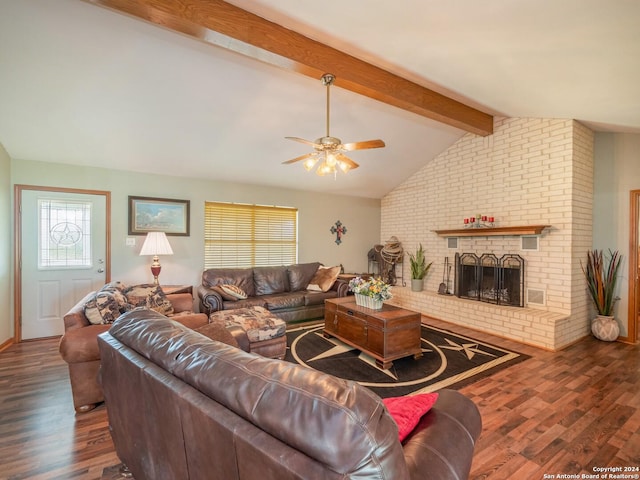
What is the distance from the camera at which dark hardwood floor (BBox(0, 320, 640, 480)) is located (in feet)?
5.67

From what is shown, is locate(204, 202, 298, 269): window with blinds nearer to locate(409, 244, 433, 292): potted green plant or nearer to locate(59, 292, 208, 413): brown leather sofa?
locate(409, 244, 433, 292): potted green plant

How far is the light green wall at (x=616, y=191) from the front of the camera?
380 cm

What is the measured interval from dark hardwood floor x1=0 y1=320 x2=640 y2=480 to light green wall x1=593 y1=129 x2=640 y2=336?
4.43 feet

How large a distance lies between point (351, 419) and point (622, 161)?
5.30 m

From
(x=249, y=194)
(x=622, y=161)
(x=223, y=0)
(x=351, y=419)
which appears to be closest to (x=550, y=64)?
(x=622, y=161)

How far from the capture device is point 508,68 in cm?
275

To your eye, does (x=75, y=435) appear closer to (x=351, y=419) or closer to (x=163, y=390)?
(x=163, y=390)

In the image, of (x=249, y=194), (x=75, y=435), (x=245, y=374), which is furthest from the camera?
(x=249, y=194)

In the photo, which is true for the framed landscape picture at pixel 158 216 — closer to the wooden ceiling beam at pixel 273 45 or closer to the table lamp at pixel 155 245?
the table lamp at pixel 155 245

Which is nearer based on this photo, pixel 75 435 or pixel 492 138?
pixel 75 435

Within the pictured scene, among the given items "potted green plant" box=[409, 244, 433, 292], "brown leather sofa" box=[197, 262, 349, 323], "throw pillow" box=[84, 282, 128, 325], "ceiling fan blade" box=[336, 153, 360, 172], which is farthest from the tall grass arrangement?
"throw pillow" box=[84, 282, 128, 325]

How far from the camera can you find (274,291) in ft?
16.2

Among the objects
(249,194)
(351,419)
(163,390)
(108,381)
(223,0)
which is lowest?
(108,381)

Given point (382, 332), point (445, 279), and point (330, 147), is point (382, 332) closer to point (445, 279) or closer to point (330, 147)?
point (330, 147)
